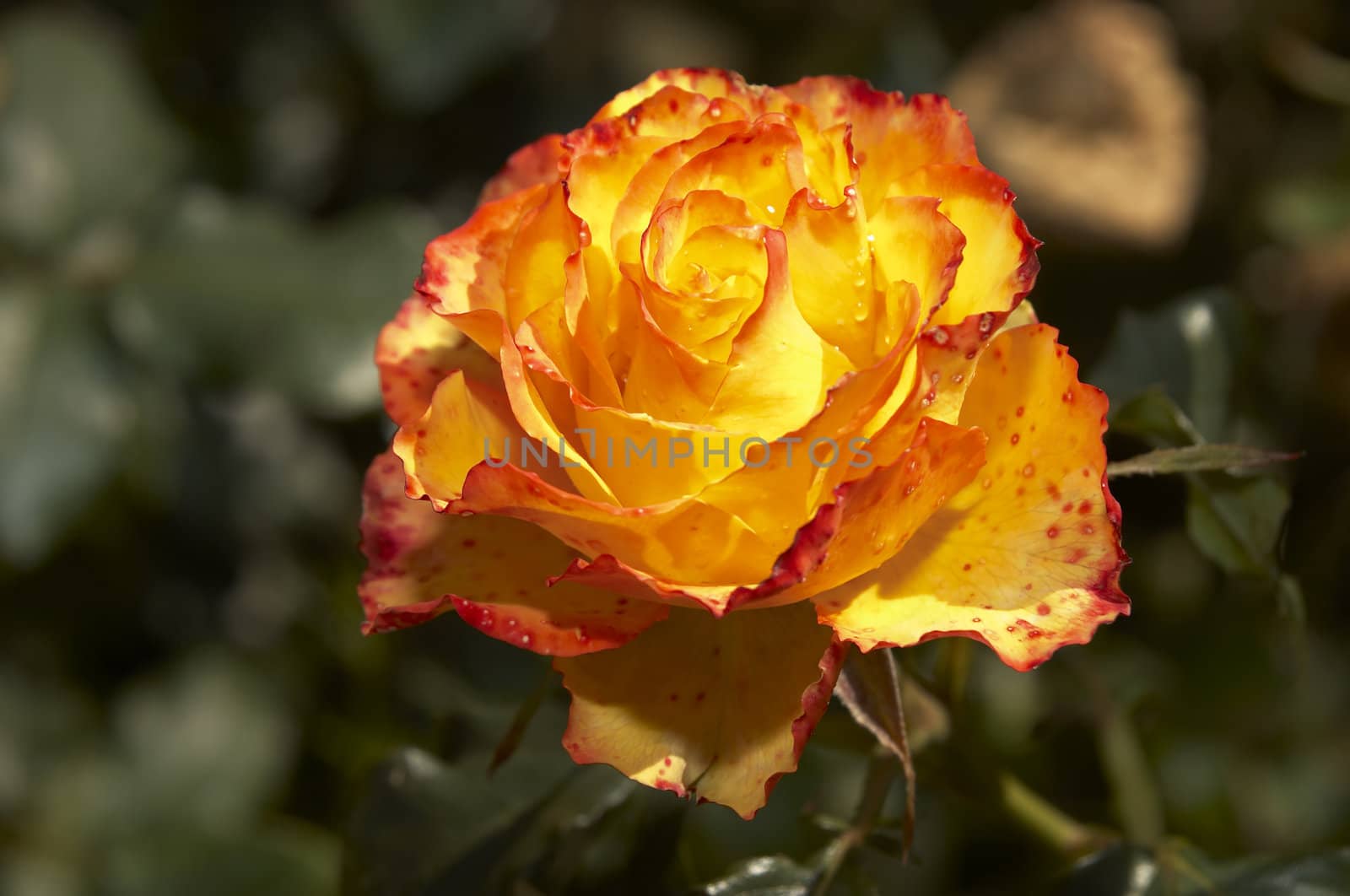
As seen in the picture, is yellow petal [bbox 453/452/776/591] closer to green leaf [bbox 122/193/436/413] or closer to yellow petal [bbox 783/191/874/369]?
yellow petal [bbox 783/191/874/369]

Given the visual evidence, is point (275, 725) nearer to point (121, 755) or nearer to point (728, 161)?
point (121, 755)

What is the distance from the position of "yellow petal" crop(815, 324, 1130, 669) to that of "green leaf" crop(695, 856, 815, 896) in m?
0.22

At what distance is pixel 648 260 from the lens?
0.55 metres

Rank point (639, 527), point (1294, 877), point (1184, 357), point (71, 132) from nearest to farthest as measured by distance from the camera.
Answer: point (639, 527) < point (1294, 877) < point (1184, 357) < point (71, 132)

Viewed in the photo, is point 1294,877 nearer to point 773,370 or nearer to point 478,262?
point 773,370

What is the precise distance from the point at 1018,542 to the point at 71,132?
1229 millimetres

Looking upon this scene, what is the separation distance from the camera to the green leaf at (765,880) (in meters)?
0.69

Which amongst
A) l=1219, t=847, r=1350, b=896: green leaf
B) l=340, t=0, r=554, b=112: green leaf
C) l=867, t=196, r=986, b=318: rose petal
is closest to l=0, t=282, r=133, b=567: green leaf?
l=340, t=0, r=554, b=112: green leaf

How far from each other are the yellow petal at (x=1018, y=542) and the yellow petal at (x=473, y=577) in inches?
4.0

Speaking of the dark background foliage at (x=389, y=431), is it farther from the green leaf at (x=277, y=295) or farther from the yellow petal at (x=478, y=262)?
the yellow petal at (x=478, y=262)

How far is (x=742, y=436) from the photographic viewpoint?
1.76 ft

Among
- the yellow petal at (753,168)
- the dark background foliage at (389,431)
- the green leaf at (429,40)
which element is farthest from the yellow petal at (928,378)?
the green leaf at (429,40)

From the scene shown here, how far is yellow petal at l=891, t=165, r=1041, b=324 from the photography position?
0.54 metres

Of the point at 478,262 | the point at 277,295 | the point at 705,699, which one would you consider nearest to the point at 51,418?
the point at 277,295
